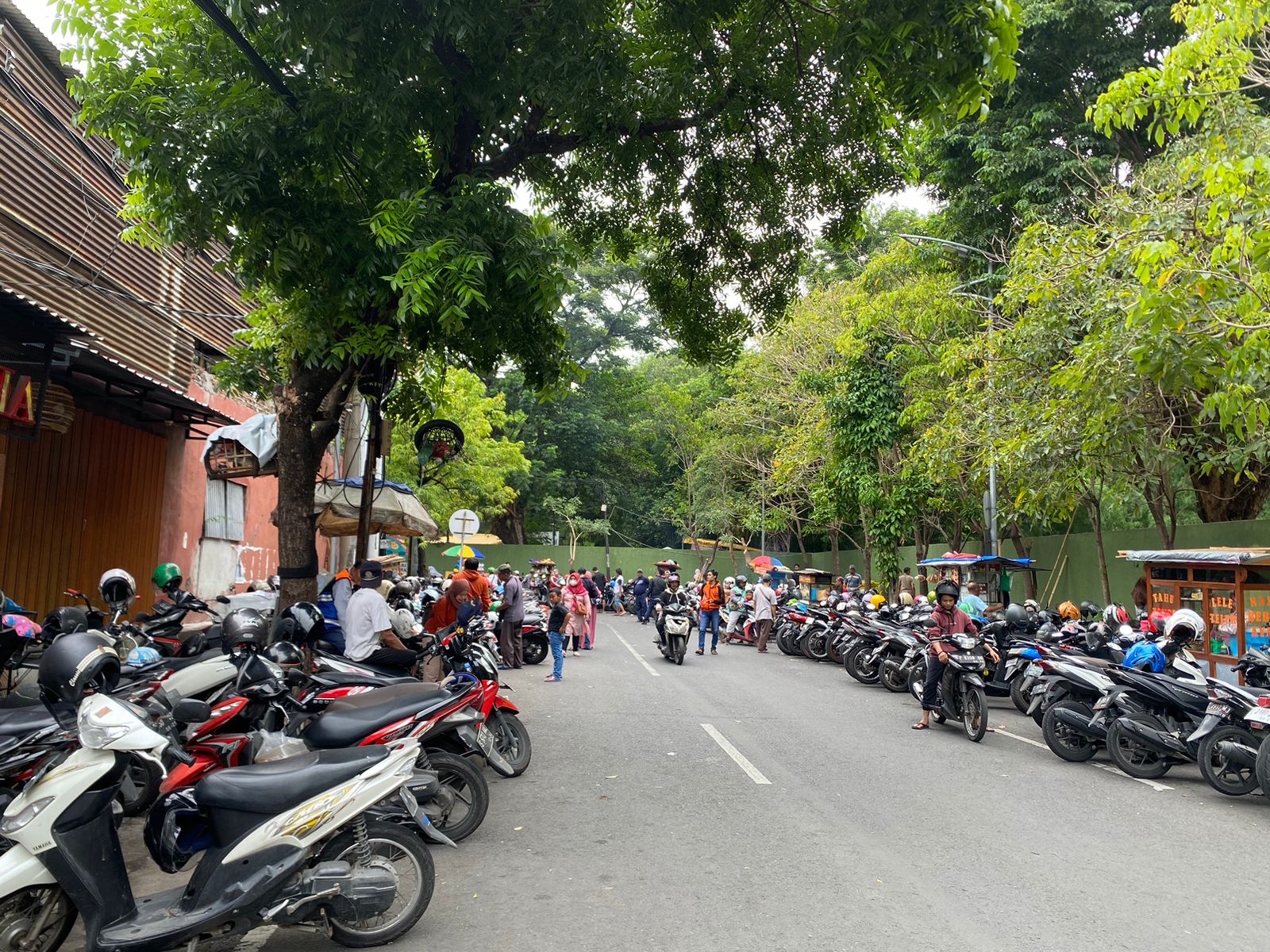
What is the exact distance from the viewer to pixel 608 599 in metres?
41.4

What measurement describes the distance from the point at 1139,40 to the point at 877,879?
1965cm

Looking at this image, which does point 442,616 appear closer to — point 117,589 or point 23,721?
point 117,589

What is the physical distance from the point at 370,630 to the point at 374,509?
5.26 m

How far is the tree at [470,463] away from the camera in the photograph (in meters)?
28.6

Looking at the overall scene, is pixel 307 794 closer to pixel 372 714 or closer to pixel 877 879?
pixel 372 714

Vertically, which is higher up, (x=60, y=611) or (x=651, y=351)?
(x=651, y=351)

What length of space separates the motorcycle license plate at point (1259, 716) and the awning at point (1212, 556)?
19.1ft

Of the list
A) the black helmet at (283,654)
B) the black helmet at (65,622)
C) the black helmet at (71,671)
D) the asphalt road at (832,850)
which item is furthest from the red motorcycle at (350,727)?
the black helmet at (65,622)

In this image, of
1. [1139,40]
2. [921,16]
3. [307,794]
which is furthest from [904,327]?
[307,794]

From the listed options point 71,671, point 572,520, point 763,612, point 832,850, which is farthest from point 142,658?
point 572,520

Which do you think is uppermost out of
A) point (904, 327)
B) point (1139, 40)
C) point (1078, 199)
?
point (1139, 40)

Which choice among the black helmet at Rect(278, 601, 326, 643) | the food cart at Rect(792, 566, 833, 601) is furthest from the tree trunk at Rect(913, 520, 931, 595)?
the black helmet at Rect(278, 601, 326, 643)

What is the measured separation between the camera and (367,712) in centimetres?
559

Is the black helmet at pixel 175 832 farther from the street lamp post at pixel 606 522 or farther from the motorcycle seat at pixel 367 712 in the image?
the street lamp post at pixel 606 522
